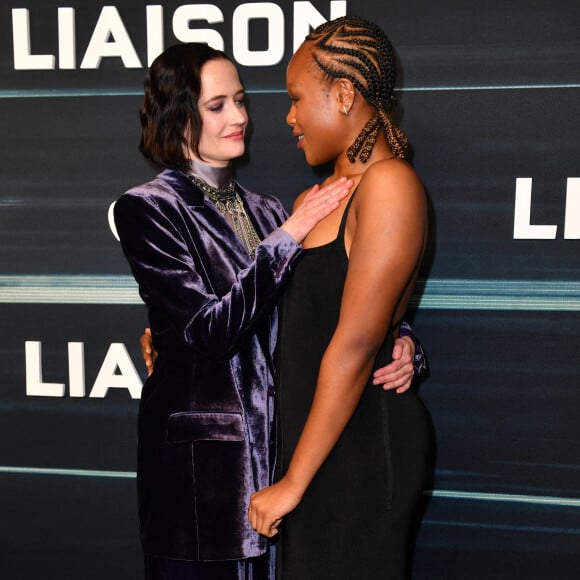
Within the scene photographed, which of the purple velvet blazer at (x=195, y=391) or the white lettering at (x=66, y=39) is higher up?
the white lettering at (x=66, y=39)

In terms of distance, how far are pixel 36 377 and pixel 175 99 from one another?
1187 millimetres

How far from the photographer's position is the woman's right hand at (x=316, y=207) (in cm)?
139

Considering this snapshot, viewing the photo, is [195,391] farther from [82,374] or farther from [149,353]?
[82,374]

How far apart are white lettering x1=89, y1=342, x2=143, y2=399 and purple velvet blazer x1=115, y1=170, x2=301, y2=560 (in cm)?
66

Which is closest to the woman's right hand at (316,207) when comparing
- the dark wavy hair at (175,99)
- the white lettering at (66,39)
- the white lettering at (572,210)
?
the dark wavy hair at (175,99)

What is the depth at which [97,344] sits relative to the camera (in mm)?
2359

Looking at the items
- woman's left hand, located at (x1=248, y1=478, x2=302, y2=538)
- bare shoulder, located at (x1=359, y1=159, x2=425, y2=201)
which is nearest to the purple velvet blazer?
woman's left hand, located at (x1=248, y1=478, x2=302, y2=538)

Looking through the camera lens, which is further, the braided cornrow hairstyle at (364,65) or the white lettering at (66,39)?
the white lettering at (66,39)

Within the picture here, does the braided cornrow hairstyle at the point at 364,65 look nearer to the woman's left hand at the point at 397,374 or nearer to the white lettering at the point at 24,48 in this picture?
the woman's left hand at the point at 397,374

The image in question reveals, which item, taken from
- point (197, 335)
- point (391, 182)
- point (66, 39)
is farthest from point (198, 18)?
point (391, 182)

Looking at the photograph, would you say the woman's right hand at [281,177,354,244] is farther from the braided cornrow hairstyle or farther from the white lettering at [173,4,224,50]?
the white lettering at [173,4,224,50]

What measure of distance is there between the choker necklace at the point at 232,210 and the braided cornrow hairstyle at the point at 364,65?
48 centimetres

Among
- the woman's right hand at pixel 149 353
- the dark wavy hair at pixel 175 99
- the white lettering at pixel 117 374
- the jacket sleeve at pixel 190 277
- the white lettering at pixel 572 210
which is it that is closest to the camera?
the jacket sleeve at pixel 190 277

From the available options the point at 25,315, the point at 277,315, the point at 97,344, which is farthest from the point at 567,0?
the point at 25,315
